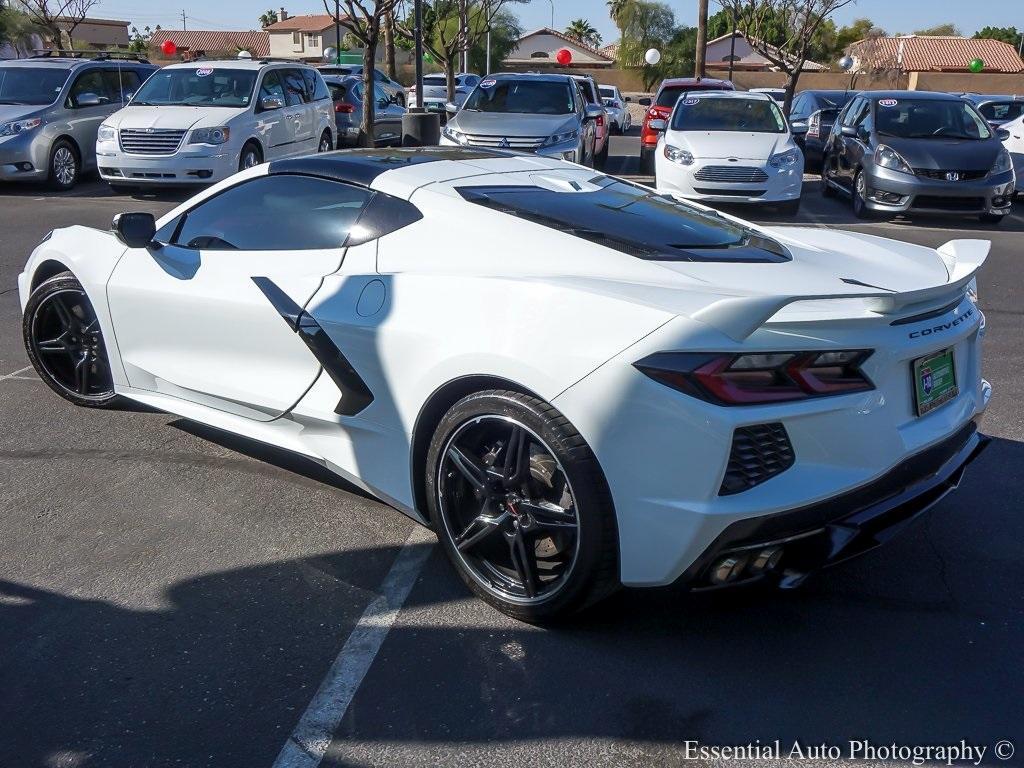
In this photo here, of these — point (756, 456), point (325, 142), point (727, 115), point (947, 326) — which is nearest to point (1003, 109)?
point (727, 115)

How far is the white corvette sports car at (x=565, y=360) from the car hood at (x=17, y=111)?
10959 mm

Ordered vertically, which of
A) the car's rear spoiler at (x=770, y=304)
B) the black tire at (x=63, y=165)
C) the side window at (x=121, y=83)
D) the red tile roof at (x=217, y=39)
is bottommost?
the car's rear spoiler at (x=770, y=304)

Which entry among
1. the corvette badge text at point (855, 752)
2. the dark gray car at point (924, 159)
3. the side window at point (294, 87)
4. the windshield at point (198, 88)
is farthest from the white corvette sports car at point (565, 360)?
the side window at point (294, 87)

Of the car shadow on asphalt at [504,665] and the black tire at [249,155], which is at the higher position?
the black tire at [249,155]

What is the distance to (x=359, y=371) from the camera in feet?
11.9

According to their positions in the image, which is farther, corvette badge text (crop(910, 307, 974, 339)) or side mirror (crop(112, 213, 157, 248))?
side mirror (crop(112, 213, 157, 248))

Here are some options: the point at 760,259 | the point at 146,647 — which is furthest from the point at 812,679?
the point at 146,647

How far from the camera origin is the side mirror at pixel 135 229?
179 inches

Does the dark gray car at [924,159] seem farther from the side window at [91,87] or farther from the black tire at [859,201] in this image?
the side window at [91,87]

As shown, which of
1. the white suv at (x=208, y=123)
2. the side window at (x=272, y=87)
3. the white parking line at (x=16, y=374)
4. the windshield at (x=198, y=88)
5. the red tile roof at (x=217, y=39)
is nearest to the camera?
the white parking line at (x=16, y=374)

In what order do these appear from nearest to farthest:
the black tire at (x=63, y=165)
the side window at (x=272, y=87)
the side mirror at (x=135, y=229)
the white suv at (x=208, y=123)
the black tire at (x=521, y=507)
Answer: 1. the black tire at (x=521, y=507)
2. the side mirror at (x=135, y=229)
3. the white suv at (x=208, y=123)
4. the side window at (x=272, y=87)
5. the black tire at (x=63, y=165)

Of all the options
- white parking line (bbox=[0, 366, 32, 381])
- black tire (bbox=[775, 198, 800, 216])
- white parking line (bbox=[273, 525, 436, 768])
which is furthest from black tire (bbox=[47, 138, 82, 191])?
white parking line (bbox=[273, 525, 436, 768])

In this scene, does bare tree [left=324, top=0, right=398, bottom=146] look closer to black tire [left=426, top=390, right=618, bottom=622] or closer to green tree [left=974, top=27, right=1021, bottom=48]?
black tire [left=426, top=390, right=618, bottom=622]

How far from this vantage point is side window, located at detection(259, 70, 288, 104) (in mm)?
14138
